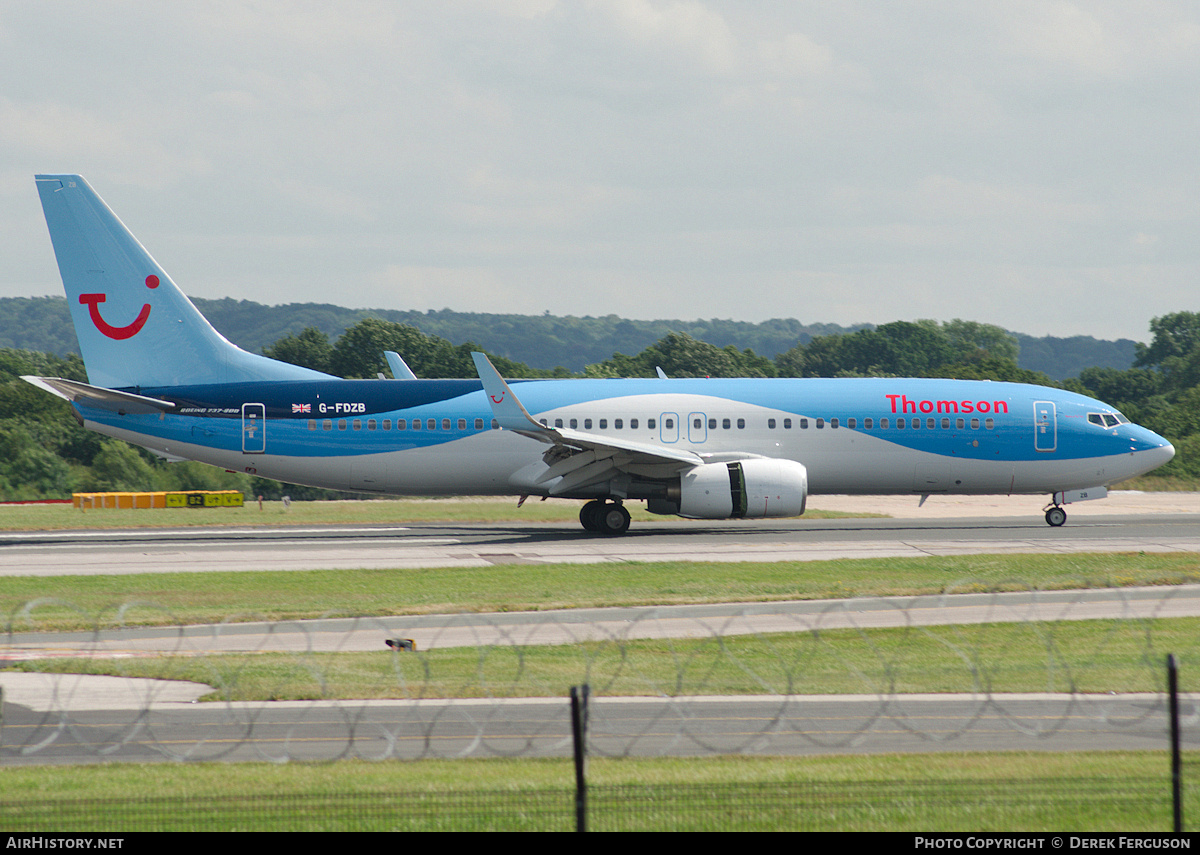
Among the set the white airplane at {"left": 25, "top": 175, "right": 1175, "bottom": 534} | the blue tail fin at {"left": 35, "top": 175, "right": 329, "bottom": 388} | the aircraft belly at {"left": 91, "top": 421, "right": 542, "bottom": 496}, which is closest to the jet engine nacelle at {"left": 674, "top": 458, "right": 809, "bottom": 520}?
the white airplane at {"left": 25, "top": 175, "right": 1175, "bottom": 534}

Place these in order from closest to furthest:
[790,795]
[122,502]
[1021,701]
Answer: [790,795]
[1021,701]
[122,502]

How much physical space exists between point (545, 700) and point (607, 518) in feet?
75.7

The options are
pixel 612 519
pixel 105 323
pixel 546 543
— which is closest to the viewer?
pixel 546 543

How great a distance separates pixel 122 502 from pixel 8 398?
27.3 m

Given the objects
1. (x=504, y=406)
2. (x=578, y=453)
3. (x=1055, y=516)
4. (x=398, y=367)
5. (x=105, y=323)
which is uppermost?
(x=105, y=323)

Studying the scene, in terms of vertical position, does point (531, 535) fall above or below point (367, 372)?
below

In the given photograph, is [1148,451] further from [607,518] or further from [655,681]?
[655,681]

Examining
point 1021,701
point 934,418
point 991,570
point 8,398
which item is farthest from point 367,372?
point 1021,701

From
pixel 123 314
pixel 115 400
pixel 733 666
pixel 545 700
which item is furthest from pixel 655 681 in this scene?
pixel 123 314

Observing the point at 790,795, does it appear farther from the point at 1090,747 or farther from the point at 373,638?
the point at 373,638

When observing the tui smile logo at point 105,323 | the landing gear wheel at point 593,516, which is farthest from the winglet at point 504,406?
the tui smile logo at point 105,323

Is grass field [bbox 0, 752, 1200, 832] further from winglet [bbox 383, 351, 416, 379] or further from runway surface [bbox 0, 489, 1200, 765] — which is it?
winglet [bbox 383, 351, 416, 379]

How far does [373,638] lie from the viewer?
2011 centimetres

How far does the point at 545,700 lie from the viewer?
1550 centimetres
